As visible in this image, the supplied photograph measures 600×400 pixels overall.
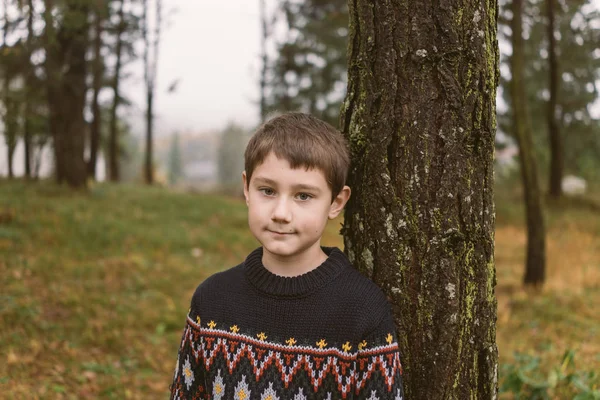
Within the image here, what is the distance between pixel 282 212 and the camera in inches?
78.6

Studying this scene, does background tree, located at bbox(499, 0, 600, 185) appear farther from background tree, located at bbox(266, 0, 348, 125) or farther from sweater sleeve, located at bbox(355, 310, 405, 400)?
sweater sleeve, located at bbox(355, 310, 405, 400)

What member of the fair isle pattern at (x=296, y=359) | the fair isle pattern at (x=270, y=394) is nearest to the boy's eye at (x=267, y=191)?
the fair isle pattern at (x=296, y=359)

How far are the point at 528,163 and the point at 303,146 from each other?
580cm

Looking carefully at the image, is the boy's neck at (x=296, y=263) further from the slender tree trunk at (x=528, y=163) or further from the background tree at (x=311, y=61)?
the background tree at (x=311, y=61)

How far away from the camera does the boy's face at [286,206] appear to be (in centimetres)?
204

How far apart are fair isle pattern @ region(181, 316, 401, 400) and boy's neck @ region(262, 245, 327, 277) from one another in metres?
0.29

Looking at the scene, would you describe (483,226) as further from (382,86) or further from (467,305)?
(382,86)

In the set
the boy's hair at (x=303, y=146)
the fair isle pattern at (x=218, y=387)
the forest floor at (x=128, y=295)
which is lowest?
the forest floor at (x=128, y=295)

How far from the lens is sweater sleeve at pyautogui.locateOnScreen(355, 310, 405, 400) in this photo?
6.45ft

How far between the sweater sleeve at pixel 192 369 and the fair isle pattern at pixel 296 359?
1.3 inches

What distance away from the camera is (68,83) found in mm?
11805

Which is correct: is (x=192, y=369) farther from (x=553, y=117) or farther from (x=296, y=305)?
(x=553, y=117)

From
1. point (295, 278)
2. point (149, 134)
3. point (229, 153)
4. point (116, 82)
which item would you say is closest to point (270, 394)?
point (295, 278)

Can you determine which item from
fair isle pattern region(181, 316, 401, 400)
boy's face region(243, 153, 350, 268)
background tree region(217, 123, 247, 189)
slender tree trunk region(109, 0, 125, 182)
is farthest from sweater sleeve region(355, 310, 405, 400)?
background tree region(217, 123, 247, 189)
